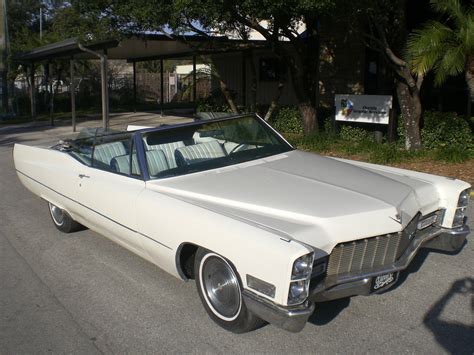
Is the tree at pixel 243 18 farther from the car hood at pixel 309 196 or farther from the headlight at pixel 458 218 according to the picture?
the headlight at pixel 458 218

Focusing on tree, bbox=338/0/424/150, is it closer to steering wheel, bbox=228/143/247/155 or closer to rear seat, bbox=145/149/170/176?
steering wheel, bbox=228/143/247/155

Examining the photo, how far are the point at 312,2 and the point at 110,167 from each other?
5052 millimetres

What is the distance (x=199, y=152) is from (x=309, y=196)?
4.41ft

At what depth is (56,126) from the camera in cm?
2217

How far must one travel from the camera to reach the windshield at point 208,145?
15.4 feet

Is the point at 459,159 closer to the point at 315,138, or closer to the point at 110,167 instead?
the point at 315,138

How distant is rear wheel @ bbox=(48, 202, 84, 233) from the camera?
6.20m

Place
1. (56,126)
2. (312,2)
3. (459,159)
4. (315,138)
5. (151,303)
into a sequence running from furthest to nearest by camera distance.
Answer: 1. (56,126)
2. (315,138)
3. (459,159)
4. (312,2)
5. (151,303)

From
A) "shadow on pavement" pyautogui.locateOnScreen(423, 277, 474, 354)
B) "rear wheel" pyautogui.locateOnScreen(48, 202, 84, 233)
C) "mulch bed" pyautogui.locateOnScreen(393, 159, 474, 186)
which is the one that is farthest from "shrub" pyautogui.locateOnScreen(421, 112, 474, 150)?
"rear wheel" pyautogui.locateOnScreen(48, 202, 84, 233)

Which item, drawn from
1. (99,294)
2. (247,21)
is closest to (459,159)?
(247,21)

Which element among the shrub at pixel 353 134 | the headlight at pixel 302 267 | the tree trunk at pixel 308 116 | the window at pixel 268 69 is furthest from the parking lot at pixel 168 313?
the window at pixel 268 69

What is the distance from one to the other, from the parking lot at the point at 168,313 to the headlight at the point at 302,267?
622 millimetres

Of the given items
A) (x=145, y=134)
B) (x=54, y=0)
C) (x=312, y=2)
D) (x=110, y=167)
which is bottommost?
(x=110, y=167)

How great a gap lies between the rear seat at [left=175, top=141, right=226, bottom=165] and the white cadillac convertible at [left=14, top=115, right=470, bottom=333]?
1cm
